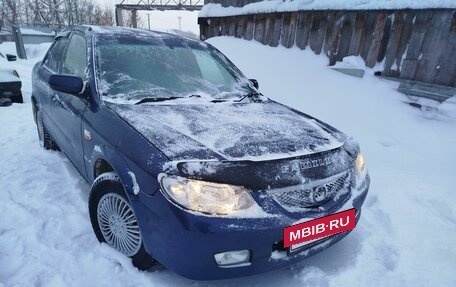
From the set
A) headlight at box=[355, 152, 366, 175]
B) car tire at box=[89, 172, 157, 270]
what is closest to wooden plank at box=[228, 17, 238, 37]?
headlight at box=[355, 152, 366, 175]

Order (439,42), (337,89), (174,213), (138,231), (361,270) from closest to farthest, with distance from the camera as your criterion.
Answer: (174,213), (138,231), (361,270), (439,42), (337,89)

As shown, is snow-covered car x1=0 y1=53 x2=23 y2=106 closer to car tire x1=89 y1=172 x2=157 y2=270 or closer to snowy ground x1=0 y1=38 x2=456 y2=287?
snowy ground x1=0 y1=38 x2=456 y2=287

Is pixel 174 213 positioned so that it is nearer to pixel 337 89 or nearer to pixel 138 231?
pixel 138 231

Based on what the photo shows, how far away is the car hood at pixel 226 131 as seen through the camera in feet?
6.20

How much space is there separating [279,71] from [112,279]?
15.1ft

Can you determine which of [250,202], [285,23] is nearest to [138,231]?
[250,202]

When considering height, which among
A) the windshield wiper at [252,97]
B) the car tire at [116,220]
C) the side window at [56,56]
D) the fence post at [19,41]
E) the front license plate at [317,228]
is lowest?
the fence post at [19,41]

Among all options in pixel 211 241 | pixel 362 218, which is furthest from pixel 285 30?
pixel 211 241

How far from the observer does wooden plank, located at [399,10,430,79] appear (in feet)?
14.3

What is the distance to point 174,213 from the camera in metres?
1.71

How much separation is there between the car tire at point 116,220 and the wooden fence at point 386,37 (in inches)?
163

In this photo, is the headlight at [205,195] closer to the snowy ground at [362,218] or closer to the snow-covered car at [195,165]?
the snow-covered car at [195,165]

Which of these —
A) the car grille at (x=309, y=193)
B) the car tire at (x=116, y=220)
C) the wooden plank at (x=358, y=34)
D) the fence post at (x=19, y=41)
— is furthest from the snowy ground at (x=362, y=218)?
the fence post at (x=19, y=41)

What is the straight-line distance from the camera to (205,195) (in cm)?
172
